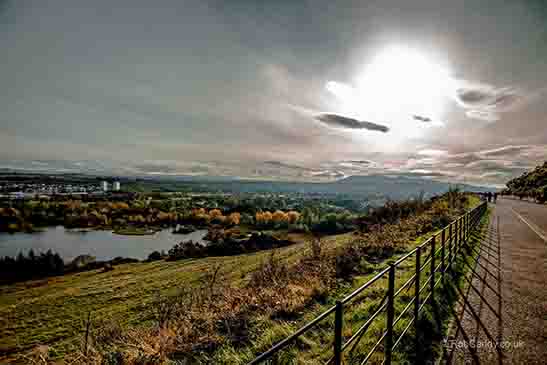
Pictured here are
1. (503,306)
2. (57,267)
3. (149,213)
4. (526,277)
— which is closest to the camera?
(503,306)

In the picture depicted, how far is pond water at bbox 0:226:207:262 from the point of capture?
8299 centimetres

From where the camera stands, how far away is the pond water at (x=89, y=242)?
83.0m

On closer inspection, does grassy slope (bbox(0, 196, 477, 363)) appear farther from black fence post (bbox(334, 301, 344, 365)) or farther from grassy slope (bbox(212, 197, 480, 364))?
black fence post (bbox(334, 301, 344, 365))

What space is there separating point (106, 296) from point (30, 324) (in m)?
5.81

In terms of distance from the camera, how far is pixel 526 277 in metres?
6.58

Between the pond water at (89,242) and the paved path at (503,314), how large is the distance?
83.0m

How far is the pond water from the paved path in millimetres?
83017

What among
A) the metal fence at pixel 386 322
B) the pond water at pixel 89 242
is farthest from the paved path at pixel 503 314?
Result: the pond water at pixel 89 242

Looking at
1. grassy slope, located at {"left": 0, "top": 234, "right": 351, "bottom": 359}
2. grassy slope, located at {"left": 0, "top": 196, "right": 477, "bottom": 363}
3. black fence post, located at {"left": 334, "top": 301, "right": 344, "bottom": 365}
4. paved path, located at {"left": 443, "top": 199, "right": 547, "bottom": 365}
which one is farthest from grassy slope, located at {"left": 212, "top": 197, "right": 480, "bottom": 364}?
grassy slope, located at {"left": 0, "top": 234, "right": 351, "bottom": 359}

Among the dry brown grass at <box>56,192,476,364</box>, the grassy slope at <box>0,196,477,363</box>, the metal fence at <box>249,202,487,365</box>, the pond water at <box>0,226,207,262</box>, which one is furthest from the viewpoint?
the pond water at <box>0,226,207,262</box>

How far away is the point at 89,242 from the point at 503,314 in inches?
4870

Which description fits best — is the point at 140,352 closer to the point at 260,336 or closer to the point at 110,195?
the point at 260,336

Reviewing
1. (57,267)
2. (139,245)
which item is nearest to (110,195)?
(139,245)

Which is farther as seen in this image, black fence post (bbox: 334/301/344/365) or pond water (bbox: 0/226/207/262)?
pond water (bbox: 0/226/207/262)
